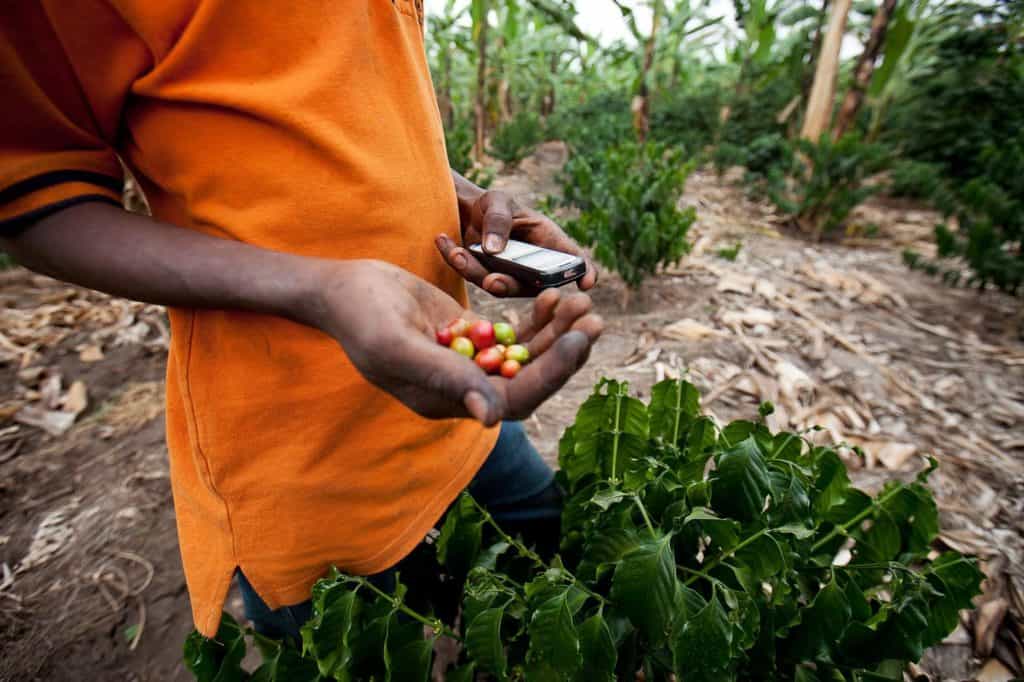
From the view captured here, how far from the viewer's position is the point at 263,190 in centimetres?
77

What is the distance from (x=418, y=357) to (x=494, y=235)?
1.47 ft

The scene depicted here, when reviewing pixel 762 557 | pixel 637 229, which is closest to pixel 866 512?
pixel 762 557

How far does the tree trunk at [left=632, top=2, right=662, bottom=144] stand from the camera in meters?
5.27

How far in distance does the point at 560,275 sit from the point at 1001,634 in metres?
1.71

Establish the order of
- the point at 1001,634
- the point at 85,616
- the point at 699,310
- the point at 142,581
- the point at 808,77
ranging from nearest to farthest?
the point at 1001,634 < the point at 85,616 < the point at 142,581 < the point at 699,310 < the point at 808,77

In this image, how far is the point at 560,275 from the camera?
0.96 metres

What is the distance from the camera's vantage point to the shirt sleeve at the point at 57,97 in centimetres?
60

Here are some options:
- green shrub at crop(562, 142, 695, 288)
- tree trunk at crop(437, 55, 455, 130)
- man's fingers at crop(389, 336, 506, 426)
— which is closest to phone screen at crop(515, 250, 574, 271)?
man's fingers at crop(389, 336, 506, 426)

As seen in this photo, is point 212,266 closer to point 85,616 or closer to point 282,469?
point 282,469

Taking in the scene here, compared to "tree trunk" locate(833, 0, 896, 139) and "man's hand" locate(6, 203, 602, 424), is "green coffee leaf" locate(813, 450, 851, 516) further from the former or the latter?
"tree trunk" locate(833, 0, 896, 139)

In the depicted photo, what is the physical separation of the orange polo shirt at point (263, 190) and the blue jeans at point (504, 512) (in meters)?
0.10

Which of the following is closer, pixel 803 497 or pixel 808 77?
pixel 803 497

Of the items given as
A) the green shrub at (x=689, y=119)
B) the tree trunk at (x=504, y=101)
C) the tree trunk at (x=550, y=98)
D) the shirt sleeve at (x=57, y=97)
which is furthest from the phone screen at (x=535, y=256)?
the tree trunk at (x=550, y=98)

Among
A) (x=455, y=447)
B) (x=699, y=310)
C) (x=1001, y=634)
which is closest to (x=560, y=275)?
(x=455, y=447)
